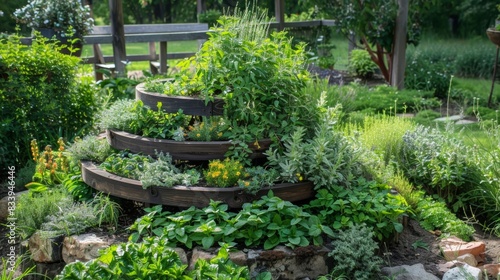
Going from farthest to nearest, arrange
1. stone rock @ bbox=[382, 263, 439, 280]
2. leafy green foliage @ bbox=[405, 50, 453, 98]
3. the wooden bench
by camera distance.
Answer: leafy green foliage @ bbox=[405, 50, 453, 98], the wooden bench, stone rock @ bbox=[382, 263, 439, 280]

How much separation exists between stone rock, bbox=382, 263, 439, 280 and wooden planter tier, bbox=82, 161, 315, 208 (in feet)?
2.45

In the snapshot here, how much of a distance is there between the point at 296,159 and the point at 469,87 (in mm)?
6446

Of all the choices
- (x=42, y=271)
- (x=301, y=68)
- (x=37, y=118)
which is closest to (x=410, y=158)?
(x=301, y=68)

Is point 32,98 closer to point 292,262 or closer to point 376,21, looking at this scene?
point 292,262

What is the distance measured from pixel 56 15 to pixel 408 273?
5.44m

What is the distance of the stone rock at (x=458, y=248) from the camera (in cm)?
430

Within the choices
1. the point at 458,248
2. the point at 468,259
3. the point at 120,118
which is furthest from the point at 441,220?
the point at 120,118

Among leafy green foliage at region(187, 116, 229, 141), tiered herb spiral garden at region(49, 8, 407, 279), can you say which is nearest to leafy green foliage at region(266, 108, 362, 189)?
tiered herb spiral garden at region(49, 8, 407, 279)

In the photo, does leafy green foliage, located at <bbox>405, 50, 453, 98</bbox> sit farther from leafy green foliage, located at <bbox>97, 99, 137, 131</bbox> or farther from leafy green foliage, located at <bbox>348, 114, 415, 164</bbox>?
leafy green foliage, located at <bbox>97, 99, 137, 131</bbox>

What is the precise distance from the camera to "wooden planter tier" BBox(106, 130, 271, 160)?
14.6 ft

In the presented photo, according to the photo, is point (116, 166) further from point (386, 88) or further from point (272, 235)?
point (386, 88)

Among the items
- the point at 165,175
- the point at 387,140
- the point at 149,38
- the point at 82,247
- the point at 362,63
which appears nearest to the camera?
the point at 82,247

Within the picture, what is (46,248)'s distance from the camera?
4.27m

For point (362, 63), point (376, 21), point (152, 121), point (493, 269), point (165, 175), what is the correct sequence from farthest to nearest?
point (362, 63) → point (376, 21) → point (152, 121) → point (165, 175) → point (493, 269)
